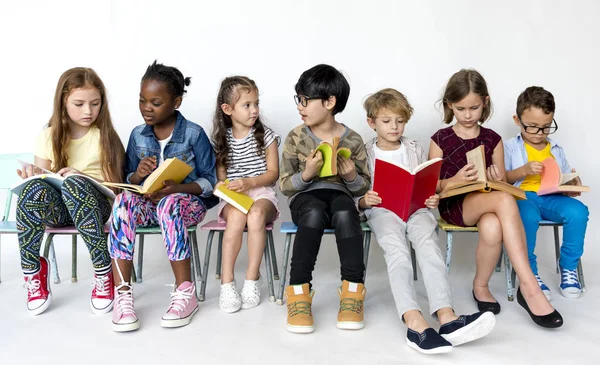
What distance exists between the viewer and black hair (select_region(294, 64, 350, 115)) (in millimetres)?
2664

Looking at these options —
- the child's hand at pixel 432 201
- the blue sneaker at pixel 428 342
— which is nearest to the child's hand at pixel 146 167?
the child's hand at pixel 432 201

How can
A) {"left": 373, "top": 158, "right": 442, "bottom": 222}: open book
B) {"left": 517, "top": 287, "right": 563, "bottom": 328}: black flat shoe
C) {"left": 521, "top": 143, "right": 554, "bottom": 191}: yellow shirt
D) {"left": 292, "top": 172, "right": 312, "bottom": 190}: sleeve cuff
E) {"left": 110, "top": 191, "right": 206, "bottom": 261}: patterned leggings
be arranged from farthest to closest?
{"left": 521, "top": 143, "right": 554, "bottom": 191}: yellow shirt < {"left": 292, "top": 172, "right": 312, "bottom": 190}: sleeve cuff < {"left": 110, "top": 191, "right": 206, "bottom": 261}: patterned leggings < {"left": 373, "top": 158, "right": 442, "bottom": 222}: open book < {"left": 517, "top": 287, "right": 563, "bottom": 328}: black flat shoe

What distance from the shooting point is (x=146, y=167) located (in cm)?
272

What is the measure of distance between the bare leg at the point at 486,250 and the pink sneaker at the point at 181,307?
4.14ft

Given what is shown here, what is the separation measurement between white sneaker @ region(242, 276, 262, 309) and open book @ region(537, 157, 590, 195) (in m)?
1.44

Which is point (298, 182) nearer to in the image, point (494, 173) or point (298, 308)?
point (298, 308)

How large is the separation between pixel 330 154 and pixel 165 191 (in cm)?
78

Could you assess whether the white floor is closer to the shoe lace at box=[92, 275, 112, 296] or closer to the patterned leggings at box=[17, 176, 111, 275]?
the shoe lace at box=[92, 275, 112, 296]

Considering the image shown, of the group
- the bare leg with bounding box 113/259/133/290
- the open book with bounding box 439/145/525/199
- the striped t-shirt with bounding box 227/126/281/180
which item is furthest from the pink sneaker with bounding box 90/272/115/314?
the open book with bounding box 439/145/525/199

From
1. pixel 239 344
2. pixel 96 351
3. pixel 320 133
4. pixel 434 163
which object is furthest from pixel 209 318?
pixel 434 163

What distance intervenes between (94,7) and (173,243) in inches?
74.1

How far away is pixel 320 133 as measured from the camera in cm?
275

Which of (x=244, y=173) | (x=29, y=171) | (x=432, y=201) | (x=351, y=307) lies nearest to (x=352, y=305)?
(x=351, y=307)

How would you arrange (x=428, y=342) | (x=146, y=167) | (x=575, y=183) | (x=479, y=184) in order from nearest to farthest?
(x=428, y=342) → (x=479, y=184) → (x=146, y=167) → (x=575, y=183)
